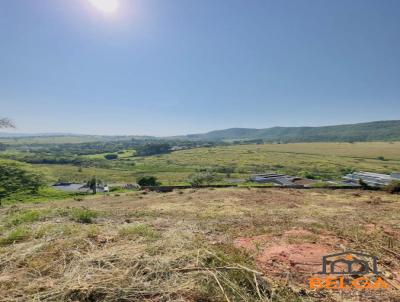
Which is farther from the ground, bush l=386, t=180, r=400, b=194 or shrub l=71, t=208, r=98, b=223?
shrub l=71, t=208, r=98, b=223

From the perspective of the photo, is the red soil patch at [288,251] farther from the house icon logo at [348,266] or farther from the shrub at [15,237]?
the shrub at [15,237]

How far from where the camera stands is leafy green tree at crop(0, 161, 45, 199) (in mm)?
32156

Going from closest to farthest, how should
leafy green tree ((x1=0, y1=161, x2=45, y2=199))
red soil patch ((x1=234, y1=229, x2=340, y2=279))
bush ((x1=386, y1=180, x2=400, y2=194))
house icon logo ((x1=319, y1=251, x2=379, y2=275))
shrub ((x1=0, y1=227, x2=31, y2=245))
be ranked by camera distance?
house icon logo ((x1=319, y1=251, x2=379, y2=275)) → red soil patch ((x1=234, y1=229, x2=340, y2=279)) → shrub ((x1=0, y1=227, x2=31, y2=245)) → bush ((x1=386, y1=180, x2=400, y2=194)) → leafy green tree ((x1=0, y1=161, x2=45, y2=199))

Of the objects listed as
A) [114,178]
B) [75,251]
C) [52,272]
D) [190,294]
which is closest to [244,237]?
[190,294]

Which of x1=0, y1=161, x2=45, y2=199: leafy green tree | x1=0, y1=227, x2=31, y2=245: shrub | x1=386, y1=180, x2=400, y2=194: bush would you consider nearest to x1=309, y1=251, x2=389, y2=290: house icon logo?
x1=0, y1=227, x2=31, y2=245: shrub

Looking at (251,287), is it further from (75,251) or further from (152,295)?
(75,251)

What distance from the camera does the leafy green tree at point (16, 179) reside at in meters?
32.2

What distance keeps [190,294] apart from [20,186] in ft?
126

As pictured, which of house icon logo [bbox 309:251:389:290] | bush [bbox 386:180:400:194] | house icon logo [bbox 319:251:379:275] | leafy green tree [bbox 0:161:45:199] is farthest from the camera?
leafy green tree [bbox 0:161:45:199]

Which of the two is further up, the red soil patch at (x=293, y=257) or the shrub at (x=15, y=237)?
the shrub at (x=15, y=237)

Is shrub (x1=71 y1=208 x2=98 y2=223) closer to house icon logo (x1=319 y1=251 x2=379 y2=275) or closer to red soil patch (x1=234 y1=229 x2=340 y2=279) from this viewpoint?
red soil patch (x1=234 y1=229 x2=340 y2=279)

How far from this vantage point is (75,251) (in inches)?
208

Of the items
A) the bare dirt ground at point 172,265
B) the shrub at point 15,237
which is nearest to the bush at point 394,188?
the bare dirt ground at point 172,265

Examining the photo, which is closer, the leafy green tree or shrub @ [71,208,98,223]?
shrub @ [71,208,98,223]
